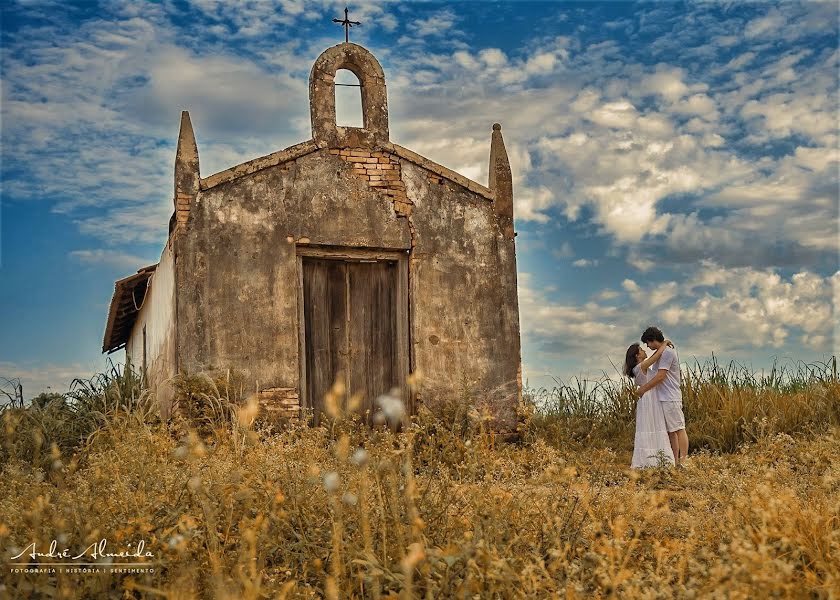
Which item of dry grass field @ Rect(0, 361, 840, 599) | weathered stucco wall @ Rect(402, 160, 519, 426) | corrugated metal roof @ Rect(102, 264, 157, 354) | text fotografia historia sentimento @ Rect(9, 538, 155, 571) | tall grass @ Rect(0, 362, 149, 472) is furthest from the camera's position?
corrugated metal roof @ Rect(102, 264, 157, 354)

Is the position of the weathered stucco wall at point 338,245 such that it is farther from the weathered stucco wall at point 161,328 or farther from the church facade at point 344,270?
the weathered stucco wall at point 161,328

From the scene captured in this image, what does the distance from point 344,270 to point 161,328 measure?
2.78m

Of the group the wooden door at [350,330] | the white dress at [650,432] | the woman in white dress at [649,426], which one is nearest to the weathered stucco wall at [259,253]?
the wooden door at [350,330]

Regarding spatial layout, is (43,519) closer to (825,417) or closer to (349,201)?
(349,201)

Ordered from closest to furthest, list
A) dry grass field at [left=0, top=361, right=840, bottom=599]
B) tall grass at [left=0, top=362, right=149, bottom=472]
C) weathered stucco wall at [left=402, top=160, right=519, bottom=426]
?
dry grass field at [left=0, top=361, right=840, bottom=599], tall grass at [left=0, top=362, right=149, bottom=472], weathered stucco wall at [left=402, top=160, right=519, bottom=426]

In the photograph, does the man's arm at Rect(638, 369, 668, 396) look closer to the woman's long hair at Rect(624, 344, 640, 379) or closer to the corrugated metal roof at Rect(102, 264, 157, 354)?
the woman's long hair at Rect(624, 344, 640, 379)

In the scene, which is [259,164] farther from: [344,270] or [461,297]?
[461,297]

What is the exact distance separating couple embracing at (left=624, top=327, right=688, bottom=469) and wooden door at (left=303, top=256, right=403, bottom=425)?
309 cm

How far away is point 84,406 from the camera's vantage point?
10.9 meters

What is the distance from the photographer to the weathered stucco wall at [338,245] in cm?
1046

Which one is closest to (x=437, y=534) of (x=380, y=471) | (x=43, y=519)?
(x=380, y=471)

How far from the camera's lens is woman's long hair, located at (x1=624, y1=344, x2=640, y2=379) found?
1033 centimetres

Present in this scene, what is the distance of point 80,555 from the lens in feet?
14.6

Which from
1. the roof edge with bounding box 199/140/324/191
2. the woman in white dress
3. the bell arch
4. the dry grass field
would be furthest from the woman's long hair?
the roof edge with bounding box 199/140/324/191
